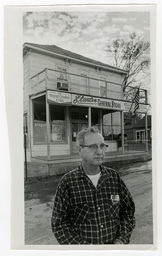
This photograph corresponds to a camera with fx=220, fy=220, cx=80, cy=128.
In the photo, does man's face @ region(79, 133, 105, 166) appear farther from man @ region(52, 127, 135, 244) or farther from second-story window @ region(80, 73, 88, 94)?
second-story window @ region(80, 73, 88, 94)

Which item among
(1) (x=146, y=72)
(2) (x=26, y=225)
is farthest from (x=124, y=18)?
(2) (x=26, y=225)

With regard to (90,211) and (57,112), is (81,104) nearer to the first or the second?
(57,112)

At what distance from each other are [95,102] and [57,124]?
31 centimetres

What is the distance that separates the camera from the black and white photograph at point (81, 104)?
1.44 m

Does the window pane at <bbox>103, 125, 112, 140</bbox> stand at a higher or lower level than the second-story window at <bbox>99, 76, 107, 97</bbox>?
lower

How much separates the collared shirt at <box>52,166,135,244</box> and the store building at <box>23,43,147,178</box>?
233 mm

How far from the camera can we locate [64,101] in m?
1.51

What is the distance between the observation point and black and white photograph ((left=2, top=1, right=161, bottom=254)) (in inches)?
56.9

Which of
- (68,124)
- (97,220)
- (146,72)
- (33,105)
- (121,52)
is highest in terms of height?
(121,52)

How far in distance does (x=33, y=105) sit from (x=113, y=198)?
775 millimetres

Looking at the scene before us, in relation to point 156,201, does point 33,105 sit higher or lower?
higher

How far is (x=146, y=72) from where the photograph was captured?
1.53 meters

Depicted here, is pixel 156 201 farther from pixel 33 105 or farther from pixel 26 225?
pixel 33 105

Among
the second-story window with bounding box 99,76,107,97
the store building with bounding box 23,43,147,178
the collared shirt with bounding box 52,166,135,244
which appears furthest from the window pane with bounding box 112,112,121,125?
the collared shirt with bounding box 52,166,135,244
